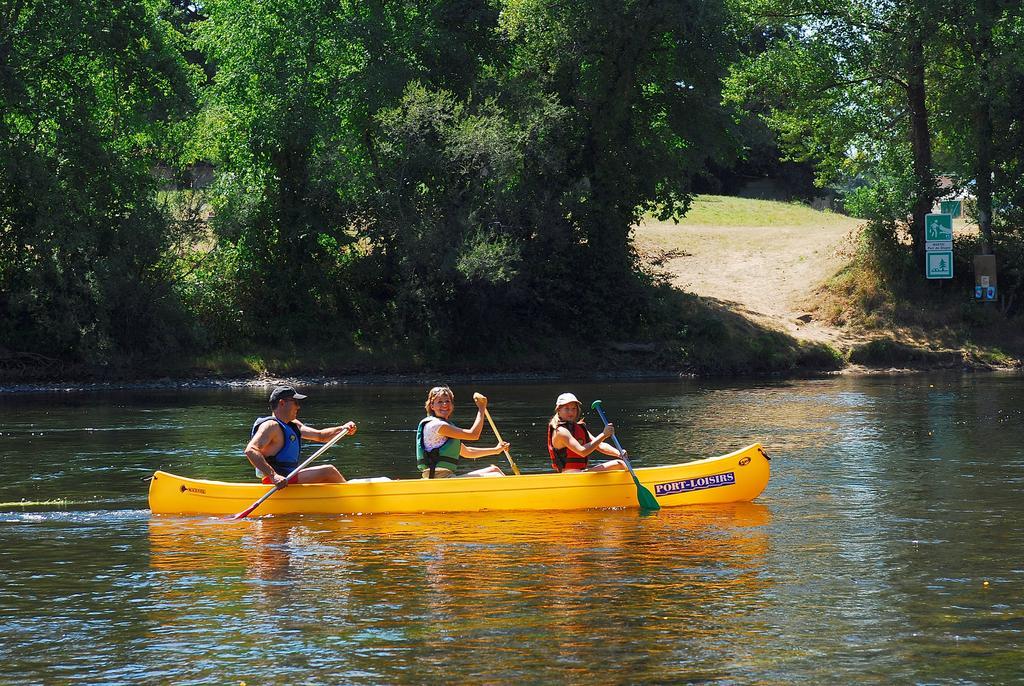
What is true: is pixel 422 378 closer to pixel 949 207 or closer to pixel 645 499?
pixel 949 207

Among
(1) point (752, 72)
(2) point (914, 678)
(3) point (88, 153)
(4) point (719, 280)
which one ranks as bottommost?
(2) point (914, 678)

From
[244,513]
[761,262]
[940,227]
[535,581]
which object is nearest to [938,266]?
[940,227]

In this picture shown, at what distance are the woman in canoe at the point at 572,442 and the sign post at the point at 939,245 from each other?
2452cm

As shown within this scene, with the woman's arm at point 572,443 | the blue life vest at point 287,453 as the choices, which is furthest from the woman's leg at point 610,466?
the blue life vest at point 287,453

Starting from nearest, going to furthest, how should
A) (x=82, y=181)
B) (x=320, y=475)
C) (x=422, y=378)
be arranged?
(x=320, y=475) < (x=82, y=181) < (x=422, y=378)

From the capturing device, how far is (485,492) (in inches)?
547

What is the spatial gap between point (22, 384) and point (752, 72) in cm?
2186

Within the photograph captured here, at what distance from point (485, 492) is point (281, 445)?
2.32 m

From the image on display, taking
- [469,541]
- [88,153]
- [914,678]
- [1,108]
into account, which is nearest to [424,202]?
[88,153]

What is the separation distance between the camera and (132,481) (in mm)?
16344

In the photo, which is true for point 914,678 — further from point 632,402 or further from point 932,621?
point 632,402

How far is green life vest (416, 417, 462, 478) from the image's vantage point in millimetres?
14406

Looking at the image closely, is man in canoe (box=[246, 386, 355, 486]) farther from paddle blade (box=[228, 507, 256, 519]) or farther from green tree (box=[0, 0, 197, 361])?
green tree (box=[0, 0, 197, 361])

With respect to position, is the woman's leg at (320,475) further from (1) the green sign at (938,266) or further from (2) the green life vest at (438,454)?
(1) the green sign at (938,266)
